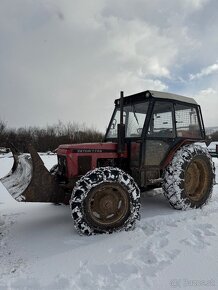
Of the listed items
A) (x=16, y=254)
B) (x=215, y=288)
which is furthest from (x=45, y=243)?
(x=215, y=288)

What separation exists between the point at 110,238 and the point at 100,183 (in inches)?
29.8

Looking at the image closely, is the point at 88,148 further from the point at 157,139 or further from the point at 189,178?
the point at 189,178

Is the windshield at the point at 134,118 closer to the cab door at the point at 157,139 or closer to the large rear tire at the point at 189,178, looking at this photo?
the cab door at the point at 157,139

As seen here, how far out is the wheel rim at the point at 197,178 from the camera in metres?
5.30

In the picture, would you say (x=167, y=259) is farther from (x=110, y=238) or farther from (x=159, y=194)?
(x=159, y=194)

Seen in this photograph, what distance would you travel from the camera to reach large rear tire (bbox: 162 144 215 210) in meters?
4.84

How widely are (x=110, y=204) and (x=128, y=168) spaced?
108 cm

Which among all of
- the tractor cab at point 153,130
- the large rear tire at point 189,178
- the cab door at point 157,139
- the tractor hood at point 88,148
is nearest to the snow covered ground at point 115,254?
the large rear tire at point 189,178

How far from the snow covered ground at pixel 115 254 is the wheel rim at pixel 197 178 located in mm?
560

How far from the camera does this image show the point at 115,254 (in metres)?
3.31

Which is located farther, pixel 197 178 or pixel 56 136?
pixel 56 136

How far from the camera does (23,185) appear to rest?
418cm

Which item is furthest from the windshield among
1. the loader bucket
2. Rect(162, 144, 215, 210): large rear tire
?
the loader bucket

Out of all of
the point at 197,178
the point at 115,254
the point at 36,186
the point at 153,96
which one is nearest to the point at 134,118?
the point at 153,96
